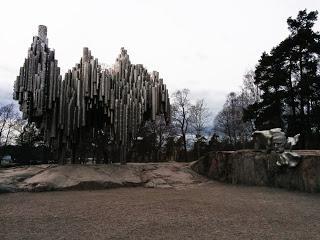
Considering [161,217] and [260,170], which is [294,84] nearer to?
[260,170]

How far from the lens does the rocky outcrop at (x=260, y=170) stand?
1324 centimetres

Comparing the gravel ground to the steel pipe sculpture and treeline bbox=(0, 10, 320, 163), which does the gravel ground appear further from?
treeline bbox=(0, 10, 320, 163)

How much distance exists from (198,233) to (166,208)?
106 inches

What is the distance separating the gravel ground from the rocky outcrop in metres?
1.28

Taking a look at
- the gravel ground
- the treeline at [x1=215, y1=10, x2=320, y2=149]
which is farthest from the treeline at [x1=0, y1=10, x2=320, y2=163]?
the gravel ground

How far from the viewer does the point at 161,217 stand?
27.4 ft

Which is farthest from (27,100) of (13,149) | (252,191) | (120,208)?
(13,149)

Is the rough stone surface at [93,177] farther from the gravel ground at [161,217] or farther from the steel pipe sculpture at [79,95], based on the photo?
the gravel ground at [161,217]

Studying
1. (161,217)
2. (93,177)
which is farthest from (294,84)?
(161,217)

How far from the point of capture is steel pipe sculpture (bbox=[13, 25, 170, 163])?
1650cm

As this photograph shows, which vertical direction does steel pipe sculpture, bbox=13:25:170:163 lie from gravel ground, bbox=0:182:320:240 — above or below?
above

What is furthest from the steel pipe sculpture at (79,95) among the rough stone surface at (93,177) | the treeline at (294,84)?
the treeline at (294,84)

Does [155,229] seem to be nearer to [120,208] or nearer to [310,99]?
[120,208]

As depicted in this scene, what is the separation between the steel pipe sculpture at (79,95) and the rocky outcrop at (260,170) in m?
3.89
